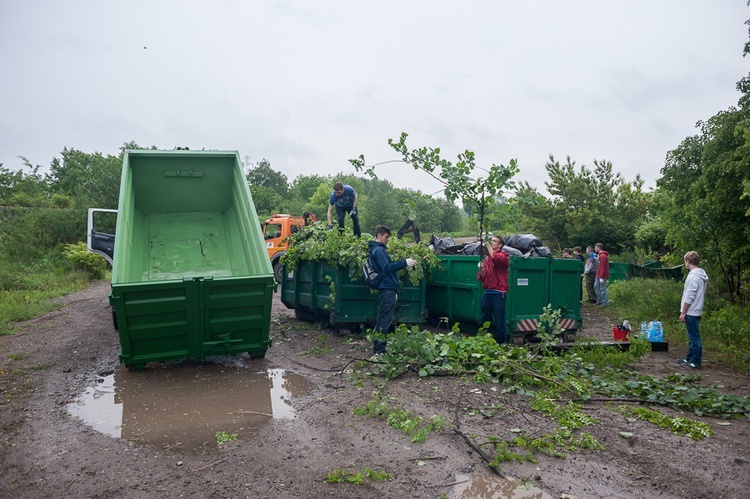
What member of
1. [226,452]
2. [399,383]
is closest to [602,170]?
[399,383]

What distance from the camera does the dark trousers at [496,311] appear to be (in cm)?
779

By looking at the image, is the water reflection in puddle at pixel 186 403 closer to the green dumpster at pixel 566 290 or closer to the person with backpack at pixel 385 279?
the person with backpack at pixel 385 279

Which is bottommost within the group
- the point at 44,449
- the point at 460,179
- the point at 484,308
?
the point at 44,449

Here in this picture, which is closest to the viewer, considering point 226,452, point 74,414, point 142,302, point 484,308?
point 226,452

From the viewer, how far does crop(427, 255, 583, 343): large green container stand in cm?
818

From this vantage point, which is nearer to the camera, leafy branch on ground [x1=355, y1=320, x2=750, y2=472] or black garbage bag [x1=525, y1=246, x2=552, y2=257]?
leafy branch on ground [x1=355, y1=320, x2=750, y2=472]

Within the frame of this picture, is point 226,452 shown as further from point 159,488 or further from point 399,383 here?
point 399,383

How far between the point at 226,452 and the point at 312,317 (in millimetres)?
5673

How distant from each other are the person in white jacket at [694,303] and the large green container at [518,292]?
6.49 feet

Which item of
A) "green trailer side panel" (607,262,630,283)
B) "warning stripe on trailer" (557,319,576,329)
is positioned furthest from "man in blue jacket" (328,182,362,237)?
"green trailer side panel" (607,262,630,283)

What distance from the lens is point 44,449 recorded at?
14.0 ft

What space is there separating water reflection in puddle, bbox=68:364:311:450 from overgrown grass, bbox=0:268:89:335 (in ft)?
16.0

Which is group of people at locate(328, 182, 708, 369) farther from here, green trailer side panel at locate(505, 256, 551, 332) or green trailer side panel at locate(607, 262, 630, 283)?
green trailer side panel at locate(607, 262, 630, 283)

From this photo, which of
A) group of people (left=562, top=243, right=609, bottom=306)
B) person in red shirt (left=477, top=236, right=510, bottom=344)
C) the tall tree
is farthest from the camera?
the tall tree
